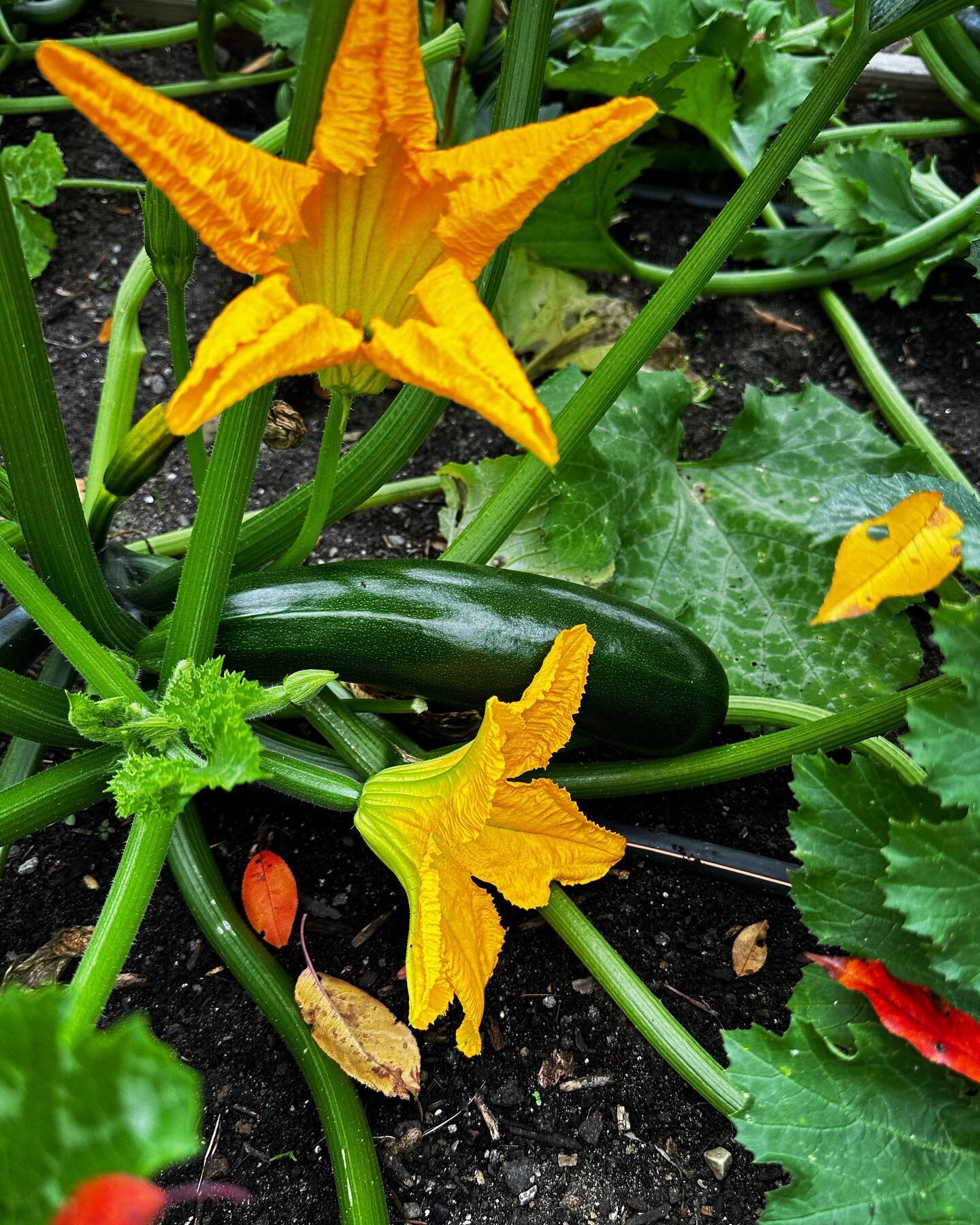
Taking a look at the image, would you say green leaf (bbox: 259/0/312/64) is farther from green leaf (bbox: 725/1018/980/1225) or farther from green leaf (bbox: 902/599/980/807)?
green leaf (bbox: 725/1018/980/1225)

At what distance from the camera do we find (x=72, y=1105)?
745 mm

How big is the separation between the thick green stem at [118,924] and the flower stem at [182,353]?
0.40 metres

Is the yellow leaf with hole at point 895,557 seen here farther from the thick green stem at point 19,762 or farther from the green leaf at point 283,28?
the green leaf at point 283,28

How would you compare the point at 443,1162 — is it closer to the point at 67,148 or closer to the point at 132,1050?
the point at 132,1050

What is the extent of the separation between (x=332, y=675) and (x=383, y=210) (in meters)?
0.48

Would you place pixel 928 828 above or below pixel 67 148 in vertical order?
below

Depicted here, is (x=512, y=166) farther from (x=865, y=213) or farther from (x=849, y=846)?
(x=865, y=213)

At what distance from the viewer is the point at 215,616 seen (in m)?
1.36

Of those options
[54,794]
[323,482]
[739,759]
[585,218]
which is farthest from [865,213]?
[54,794]

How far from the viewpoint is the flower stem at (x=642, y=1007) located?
1.35 metres

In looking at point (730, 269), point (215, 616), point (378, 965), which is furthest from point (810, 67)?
point (378, 965)

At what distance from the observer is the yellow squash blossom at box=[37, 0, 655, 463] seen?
2.57 feet

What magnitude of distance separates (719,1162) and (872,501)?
892 mm

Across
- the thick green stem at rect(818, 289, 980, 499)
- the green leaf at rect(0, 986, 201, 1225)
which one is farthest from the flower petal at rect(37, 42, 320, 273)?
the thick green stem at rect(818, 289, 980, 499)
